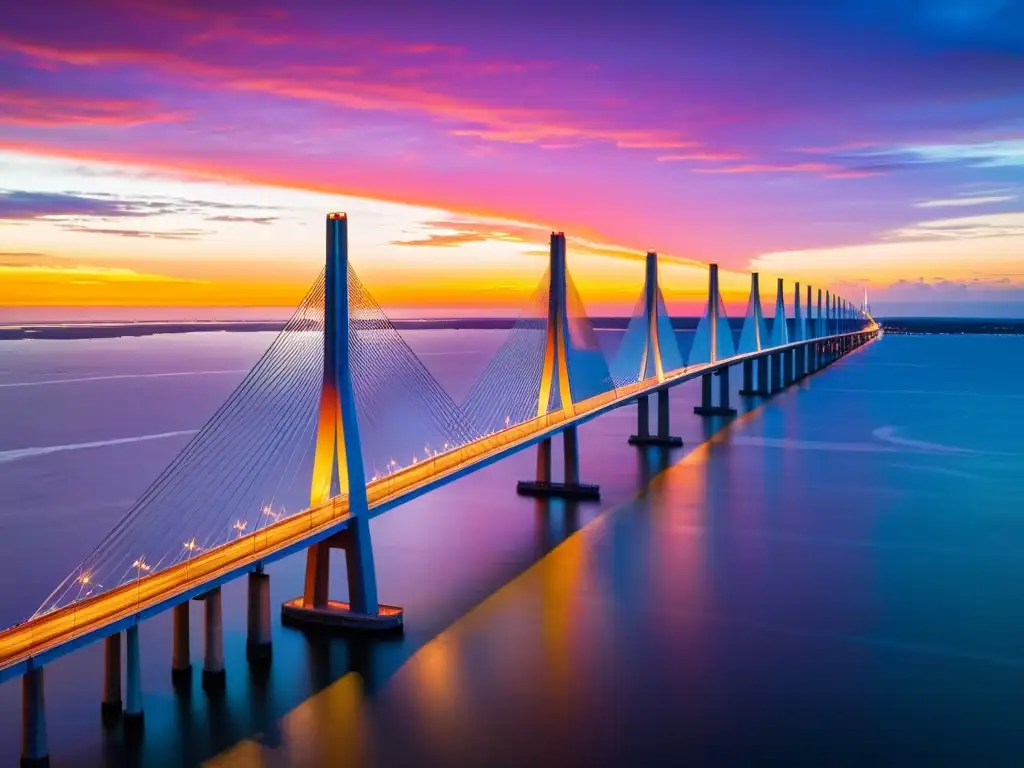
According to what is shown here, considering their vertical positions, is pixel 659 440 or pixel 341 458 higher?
pixel 341 458

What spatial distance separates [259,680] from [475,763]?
3.24m

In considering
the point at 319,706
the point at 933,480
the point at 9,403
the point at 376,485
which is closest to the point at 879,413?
the point at 933,480

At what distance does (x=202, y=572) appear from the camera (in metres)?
11.0

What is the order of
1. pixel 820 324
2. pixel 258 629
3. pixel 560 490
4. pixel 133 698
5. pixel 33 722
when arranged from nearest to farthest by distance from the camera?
pixel 33 722 < pixel 133 698 < pixel 258 629 < pixel 560 490 < pixel 820 324

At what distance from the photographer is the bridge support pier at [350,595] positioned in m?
13.2

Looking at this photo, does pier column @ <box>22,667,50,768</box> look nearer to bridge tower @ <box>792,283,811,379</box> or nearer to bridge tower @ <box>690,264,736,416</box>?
bridge tower @ <box>690,264,736,416</box>

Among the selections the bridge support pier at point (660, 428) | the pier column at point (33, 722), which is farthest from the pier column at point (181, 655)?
the bridge support pier at point (660, 428)

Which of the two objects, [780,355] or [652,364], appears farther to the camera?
[780,355]

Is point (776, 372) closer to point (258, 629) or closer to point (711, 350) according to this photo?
point (711, 350)

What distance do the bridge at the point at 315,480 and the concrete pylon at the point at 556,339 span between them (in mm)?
38

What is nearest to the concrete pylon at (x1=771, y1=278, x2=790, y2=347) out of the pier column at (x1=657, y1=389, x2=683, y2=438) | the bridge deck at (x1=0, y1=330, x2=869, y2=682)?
the pier column at (x1=657, y1=389, x2=683, y2=438)

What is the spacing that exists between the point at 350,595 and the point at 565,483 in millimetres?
11940

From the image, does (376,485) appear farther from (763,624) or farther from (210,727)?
(763,624)

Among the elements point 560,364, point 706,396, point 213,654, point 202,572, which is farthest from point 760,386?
point 202,572
